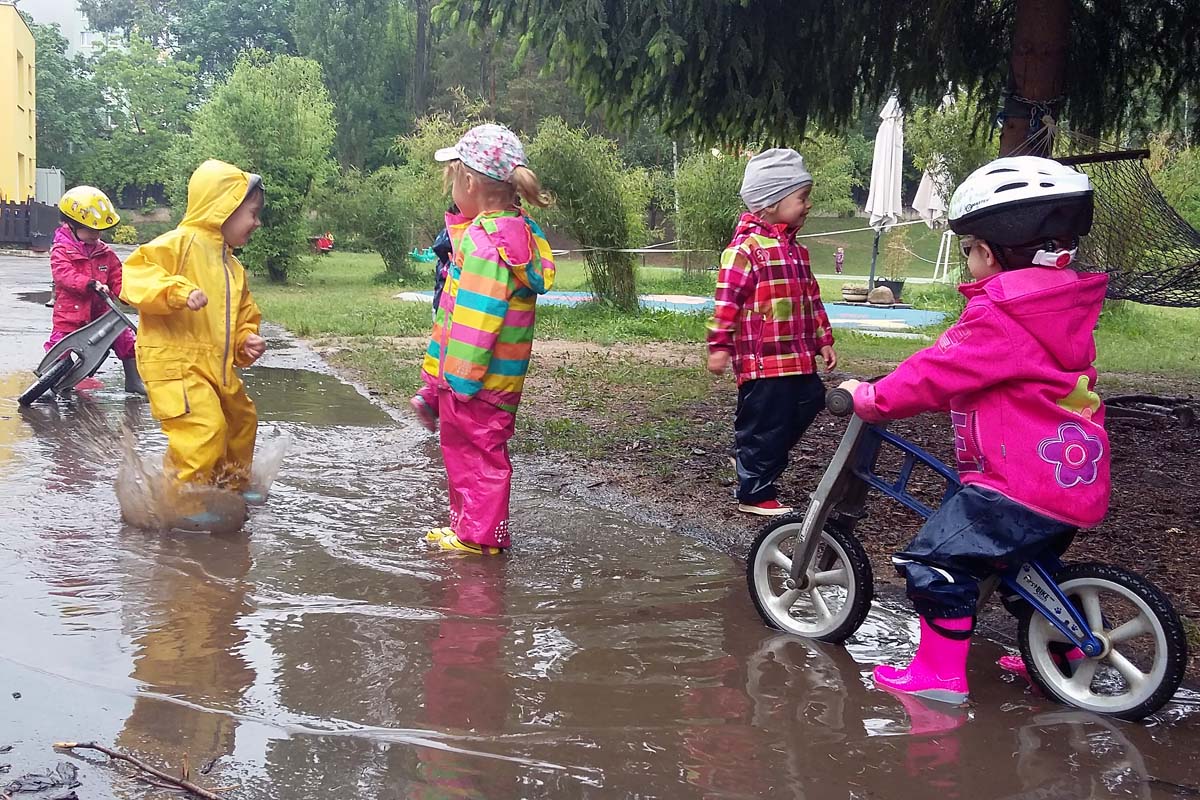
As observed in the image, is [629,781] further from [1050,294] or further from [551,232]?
[551,232]

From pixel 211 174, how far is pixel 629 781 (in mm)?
3647

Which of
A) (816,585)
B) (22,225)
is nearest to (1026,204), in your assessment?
(816,585)

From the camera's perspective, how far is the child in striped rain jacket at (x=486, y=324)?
15.9 ft

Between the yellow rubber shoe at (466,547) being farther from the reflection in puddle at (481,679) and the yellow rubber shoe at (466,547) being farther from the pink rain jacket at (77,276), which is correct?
the pink rain jacket at (77,276)

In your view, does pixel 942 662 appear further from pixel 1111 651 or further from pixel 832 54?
pixel 832 54

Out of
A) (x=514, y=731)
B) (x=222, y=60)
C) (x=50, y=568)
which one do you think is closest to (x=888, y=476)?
(x=514, y=731)

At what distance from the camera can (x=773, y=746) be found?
3.21 metres

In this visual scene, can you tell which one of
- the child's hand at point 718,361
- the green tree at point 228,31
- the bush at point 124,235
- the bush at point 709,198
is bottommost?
the child's hand at point 718,361

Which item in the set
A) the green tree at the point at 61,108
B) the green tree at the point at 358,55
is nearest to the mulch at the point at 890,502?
the green tree at the point at 358,55

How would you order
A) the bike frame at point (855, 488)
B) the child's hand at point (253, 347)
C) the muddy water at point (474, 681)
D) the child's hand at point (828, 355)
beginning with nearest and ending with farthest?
the muddy water at point (474, 681) → the bike frame at point (855, 488) → the child's hand at point (253, 347) → the child's hand at point (828, 355)

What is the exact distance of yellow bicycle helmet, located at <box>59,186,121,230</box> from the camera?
28.2ft

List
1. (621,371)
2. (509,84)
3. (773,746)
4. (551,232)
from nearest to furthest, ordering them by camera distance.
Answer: (773,746) < (621,371) < (551,232) < (509,84)

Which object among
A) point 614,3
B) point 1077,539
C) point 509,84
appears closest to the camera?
point 1077,539

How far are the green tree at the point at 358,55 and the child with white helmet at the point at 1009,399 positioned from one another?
59156 mm
